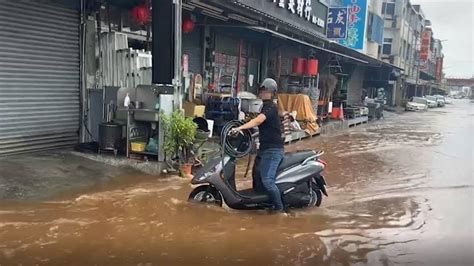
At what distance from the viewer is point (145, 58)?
10.9 meters

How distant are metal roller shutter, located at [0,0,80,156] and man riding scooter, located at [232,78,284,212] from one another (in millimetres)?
5021

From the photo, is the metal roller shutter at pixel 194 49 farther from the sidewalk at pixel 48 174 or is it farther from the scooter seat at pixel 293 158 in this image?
the scooter seat at pixel 293 158

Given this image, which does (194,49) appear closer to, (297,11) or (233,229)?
(297,11)

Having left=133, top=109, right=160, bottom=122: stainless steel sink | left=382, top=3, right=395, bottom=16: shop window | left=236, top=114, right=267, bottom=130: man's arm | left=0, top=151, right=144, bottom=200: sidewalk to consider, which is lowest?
left=0, top=151, right=144, bottom=200: sidewalk

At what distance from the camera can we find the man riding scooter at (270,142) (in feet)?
20.4

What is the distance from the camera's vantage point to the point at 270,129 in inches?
249

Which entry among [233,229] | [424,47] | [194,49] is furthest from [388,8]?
[233,229]

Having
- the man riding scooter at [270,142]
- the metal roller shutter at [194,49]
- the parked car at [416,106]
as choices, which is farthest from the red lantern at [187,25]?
the parked car at [416,106]

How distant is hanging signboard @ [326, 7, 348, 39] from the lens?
22.2 metres

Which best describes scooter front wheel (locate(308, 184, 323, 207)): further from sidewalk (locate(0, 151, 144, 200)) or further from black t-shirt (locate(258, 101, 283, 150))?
sidewalk (locate(0, 151, 144, 200))

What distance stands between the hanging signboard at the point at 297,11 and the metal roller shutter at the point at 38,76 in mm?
5014

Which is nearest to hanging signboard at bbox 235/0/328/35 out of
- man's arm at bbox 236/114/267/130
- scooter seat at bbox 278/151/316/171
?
scooter seat at bbox 278/151/316/171

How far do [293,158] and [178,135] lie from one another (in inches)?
111

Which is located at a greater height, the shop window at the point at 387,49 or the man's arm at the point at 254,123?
the shop window at the point at 387,49
